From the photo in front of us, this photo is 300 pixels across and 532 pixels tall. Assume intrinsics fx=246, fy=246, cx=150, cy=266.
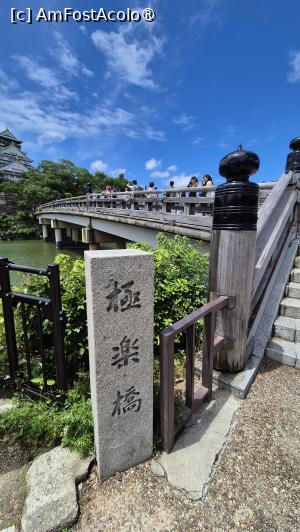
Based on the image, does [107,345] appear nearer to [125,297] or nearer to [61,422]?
[125,297]

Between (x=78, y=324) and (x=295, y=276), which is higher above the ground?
(x=295, y=276)

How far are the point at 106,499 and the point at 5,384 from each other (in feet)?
5.18

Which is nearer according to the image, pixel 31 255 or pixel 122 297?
pixel 122 297

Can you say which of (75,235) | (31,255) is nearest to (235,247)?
(31,255)

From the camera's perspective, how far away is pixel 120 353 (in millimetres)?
1485

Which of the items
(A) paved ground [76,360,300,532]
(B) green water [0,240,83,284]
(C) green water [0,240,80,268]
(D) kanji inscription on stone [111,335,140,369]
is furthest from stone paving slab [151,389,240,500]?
(C) green water [0,240,80,268]

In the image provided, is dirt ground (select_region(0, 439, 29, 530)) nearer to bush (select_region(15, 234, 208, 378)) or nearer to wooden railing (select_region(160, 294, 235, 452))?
bush (select_region(15, 234, 208, 378))

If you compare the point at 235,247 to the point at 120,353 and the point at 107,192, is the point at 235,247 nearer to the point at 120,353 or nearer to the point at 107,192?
the point at 120,353

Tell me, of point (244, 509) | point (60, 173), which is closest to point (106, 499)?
point (244, 509)

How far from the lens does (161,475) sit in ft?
5.29

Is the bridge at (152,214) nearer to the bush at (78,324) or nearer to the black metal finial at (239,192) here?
the bush at (78,324)

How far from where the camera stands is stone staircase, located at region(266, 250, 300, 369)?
2678mm

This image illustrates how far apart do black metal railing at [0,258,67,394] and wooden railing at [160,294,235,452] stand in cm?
94

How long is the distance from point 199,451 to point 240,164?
89.4 inches
